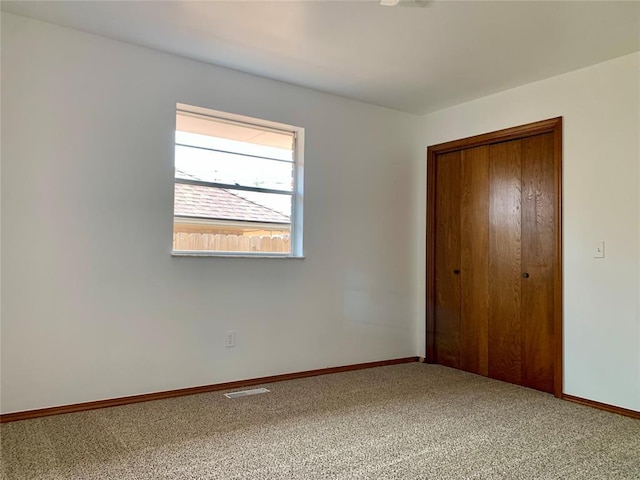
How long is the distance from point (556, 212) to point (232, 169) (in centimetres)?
238

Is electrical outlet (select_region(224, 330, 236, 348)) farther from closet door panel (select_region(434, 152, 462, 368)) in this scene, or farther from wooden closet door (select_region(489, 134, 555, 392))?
wooden closet door (select_region(489, 134, 555, 392))

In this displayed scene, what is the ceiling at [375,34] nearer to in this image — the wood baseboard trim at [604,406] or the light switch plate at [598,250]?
the light switch plate at [598,250]

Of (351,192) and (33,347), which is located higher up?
(351,192)

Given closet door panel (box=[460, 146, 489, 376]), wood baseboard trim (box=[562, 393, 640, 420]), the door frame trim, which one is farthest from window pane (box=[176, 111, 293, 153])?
wood baseboard trim (box=[562, 393, 640, 420])

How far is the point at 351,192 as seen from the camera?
164 inches

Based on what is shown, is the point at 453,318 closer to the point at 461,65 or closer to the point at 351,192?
the point at 351,192

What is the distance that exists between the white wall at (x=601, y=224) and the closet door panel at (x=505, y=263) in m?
0.41

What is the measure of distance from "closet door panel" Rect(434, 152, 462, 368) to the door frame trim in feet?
0.15

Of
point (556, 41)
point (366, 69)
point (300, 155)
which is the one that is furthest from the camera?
point (300, 155)

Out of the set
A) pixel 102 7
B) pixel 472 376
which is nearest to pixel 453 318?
pixel 472 376

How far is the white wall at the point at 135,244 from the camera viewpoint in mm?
2795

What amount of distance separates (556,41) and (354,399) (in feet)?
8.48

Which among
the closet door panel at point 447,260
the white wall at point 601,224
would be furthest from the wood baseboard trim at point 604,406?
the closet door panel at point 447,260

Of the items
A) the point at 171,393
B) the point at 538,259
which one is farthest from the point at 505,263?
the point at 171,393
